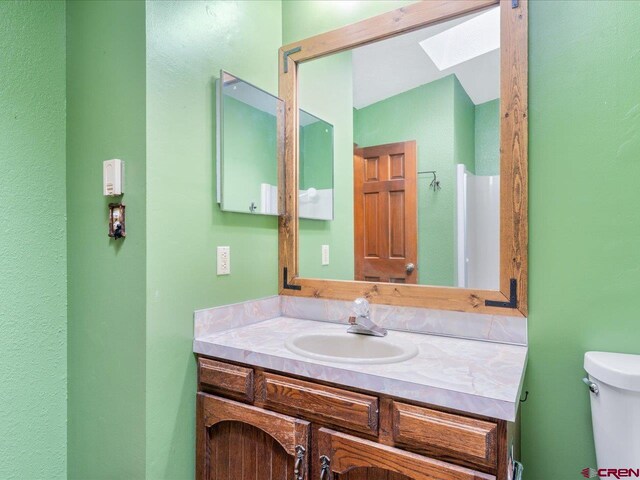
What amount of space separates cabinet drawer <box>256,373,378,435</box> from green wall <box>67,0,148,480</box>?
42cm

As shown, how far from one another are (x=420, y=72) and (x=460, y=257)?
763 mm

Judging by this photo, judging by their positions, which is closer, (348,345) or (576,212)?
(576,212)

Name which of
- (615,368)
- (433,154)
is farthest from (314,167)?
(615,368)

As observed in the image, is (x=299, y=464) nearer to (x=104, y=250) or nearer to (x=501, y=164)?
(x=104, y=250)

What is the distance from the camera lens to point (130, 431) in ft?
4.13

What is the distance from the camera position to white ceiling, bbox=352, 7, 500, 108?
4.51 ft

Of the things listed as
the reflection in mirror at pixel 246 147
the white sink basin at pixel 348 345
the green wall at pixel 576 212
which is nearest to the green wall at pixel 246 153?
the reflection in mirror at pixel 246 147

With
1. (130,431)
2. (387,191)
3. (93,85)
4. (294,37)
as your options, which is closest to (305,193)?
(387,191)

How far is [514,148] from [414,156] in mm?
366

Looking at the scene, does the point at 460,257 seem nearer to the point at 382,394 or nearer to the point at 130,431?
the point at 382,394

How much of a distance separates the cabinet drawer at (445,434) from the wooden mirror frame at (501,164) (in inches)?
21.3

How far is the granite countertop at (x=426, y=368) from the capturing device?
89 cm

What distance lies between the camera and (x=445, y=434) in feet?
2.99

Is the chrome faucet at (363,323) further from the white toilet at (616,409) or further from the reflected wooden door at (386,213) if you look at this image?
the white toilet at (616,409)
